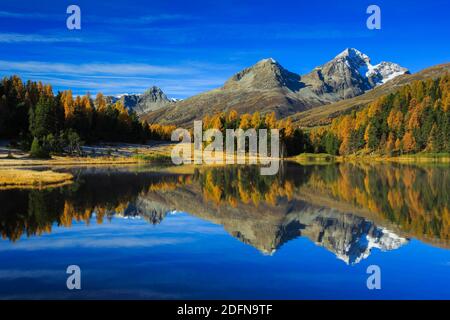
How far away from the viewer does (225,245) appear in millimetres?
23359

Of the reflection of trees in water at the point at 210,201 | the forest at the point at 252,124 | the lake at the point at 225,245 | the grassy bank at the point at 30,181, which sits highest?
the forest at the point at 252,124

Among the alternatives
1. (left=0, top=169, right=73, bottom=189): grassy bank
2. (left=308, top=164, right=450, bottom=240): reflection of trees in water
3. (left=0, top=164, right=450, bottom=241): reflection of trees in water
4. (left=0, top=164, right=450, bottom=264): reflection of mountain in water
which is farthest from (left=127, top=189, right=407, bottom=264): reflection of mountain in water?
(left=0, top=169, right=73, bottom=189): grassy bank

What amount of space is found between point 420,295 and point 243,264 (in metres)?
6.95

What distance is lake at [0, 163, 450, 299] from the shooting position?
15708mm

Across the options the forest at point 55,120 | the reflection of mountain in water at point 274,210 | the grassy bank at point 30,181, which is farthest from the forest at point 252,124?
the reflection of mountain in water at point 274,210

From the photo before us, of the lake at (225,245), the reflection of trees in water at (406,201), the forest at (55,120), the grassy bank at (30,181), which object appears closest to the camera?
the lake at (225,245)

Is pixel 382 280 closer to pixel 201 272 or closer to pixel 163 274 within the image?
pixel 201 272

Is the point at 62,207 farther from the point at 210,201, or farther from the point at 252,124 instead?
the point at 252,124

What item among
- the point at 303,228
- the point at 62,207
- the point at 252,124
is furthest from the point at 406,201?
the point at 252,124

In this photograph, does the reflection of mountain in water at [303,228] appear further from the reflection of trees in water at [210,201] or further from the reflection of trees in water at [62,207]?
the reflection of trees in water at [62,207]

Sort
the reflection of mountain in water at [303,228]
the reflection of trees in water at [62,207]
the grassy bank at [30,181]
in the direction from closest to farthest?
the reflection of mountain in water at [303,228], the reflection of trees in water at [62,207], the grassy bank at [30,181]

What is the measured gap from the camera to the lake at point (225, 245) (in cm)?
1571

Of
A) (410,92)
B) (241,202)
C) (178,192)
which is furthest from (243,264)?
(410,92)
